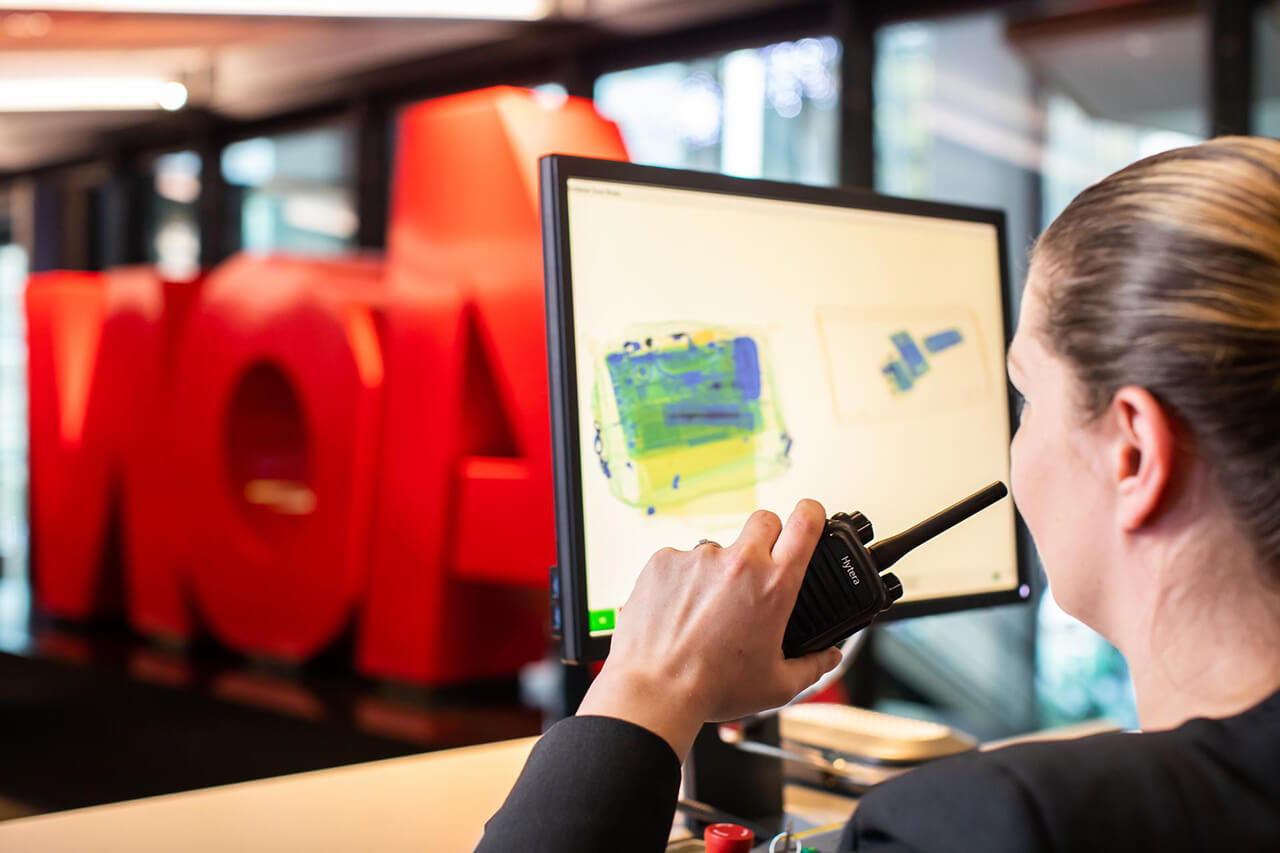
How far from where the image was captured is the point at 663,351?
103 cm

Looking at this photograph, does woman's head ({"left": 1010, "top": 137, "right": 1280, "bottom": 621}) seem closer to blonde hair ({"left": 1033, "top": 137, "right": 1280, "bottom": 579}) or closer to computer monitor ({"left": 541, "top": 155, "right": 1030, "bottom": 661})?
blonde hair ({"left": 1033, "top": 137, "right": 1280, "bottom": 579})

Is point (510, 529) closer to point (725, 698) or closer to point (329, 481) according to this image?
point (329, 481)

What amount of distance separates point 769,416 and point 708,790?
357 millimetres

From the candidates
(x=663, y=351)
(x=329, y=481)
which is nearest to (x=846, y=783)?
(x=663, y=351)

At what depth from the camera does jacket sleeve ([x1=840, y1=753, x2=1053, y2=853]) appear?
532mm

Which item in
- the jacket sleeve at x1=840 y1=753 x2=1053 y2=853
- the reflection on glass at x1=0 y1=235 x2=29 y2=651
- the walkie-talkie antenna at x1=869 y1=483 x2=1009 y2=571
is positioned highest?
the walkie-talkie antenna at x1=869 y1=483 x2=1009 y2=571

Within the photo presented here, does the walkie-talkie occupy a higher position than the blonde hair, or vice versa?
the blonde hair

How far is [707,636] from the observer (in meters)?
0.77

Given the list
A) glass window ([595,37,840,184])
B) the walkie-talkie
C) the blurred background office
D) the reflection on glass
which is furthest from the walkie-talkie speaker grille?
the reflection on glass

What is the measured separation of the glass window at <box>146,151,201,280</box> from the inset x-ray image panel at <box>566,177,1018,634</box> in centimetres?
710

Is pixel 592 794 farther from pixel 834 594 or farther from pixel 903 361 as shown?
pixel 903 361

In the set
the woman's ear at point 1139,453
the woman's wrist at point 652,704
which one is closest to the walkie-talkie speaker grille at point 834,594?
the woman's wrist at point 652,704

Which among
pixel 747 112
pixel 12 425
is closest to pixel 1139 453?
pixel 747 112

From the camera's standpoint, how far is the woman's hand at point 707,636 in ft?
2.46
